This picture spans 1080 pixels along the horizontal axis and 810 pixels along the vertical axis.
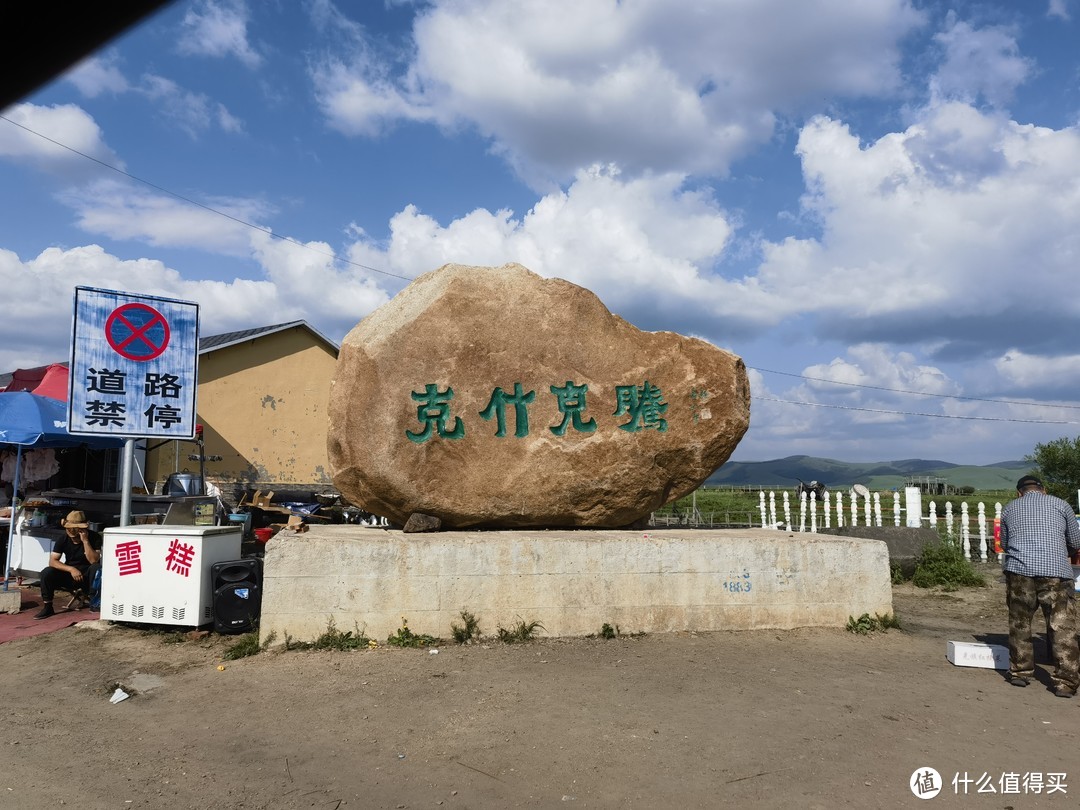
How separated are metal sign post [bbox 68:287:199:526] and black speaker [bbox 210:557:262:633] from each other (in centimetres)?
176

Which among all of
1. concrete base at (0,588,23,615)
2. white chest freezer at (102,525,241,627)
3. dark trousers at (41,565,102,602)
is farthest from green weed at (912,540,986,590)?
concrete base at (0,588,23,615)

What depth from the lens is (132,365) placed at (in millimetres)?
8523

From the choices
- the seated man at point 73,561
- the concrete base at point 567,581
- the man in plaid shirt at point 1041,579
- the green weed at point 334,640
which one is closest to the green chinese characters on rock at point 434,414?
the concrete base at point 567,581

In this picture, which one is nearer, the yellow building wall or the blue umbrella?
the blue umbrella

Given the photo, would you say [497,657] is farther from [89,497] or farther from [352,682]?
[89,497]

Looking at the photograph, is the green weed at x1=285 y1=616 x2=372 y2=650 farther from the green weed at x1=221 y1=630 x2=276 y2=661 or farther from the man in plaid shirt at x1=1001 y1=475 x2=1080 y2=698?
the man in plaid shirt at x1=1001 y1=475 x2=1080 y2=698

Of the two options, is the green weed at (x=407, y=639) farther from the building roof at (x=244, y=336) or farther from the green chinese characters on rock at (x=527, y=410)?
the building roof at (x=244, y=336)

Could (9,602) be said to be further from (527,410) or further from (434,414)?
(527,410)

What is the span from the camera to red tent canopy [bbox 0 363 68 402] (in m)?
14.3

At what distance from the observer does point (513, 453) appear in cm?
734

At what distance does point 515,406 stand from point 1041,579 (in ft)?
15.5

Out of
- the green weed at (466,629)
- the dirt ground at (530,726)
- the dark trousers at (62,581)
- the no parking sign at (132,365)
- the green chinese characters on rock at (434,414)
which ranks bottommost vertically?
the dirt ground at (530,726)

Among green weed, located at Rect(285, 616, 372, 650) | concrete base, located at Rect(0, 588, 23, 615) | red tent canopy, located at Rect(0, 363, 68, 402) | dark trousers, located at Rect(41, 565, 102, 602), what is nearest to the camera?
green weed, located at Rect(285, 616, 372, 650)

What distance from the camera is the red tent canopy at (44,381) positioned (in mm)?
14266
